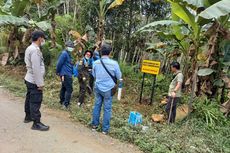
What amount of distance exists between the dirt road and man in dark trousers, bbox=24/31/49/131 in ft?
1.06

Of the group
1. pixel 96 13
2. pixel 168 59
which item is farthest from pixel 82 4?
pixel 168 59

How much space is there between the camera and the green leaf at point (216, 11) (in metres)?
7.09

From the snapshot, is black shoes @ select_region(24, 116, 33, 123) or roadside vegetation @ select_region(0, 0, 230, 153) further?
black shoes @ select_region(24, 116, 33, 123)

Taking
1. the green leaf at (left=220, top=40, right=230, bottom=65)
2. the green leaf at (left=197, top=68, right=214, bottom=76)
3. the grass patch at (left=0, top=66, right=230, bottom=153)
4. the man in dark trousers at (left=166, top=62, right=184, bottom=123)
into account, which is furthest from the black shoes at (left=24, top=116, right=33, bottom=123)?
the green leaf at (left=220, top=40, right=230, bottom=65)

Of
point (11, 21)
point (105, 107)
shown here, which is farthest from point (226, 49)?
point (11, 21)

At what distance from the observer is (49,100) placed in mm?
9758

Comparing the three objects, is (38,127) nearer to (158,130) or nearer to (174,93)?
(158,130)

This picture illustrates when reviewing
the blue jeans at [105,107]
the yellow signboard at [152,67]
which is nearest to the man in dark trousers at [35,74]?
the blue jeans at [105,107]

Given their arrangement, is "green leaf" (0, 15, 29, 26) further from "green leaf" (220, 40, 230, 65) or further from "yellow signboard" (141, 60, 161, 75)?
"green leaf" (220, 40, 230, 65)

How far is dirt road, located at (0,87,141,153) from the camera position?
610cm

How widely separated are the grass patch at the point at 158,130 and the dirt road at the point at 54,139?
0.31 meters

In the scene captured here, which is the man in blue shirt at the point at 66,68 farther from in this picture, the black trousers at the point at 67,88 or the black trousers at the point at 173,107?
the black trousers at the point at 173,107

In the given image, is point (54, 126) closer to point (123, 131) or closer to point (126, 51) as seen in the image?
point (123, 131)

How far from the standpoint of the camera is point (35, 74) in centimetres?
664
